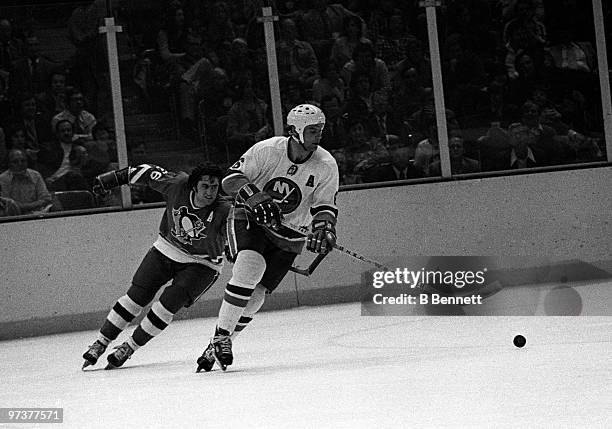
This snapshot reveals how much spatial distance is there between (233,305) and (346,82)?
129 inches

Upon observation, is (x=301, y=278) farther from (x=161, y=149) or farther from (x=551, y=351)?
(x=551, y=351)

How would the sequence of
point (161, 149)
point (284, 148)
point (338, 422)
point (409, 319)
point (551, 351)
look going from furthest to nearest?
point (161, 149) → point (409, 319) → point (284, 148) → point (551, 351) → point (338, 422)

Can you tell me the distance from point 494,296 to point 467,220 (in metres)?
1.20

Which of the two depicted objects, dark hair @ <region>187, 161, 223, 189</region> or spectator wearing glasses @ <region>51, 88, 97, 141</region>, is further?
spectator wearing glasses @ <region>51, 88, 97, 141</region>

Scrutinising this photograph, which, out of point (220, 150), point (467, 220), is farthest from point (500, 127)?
point (220, 150)

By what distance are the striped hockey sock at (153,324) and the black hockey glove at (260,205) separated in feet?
2.66

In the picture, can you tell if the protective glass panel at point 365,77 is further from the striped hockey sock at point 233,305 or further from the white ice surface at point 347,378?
the striped hockey sock at point 233,305

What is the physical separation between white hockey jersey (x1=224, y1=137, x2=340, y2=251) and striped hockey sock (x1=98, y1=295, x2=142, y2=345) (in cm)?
91

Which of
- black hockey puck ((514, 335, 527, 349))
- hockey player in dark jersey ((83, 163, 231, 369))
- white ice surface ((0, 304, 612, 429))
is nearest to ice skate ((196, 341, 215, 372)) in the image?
white ice surface ((0, 304, 612, 429))

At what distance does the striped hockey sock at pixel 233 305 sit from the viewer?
19.1 feet

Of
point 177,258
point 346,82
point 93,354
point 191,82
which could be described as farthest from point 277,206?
point 346,82

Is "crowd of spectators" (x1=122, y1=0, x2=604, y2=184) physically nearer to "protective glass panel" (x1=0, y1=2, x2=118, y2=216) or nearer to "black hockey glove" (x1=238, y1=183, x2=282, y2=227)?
"protective glass panel" (x1=0, y1=2, x2=118, y2=216)

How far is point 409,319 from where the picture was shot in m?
7.46

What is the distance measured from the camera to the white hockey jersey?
20.0 ft
